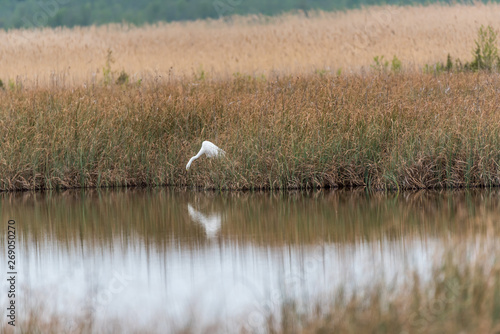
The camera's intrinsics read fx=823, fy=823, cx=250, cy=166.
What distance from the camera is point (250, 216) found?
810cm

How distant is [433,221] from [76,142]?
5.09 metres

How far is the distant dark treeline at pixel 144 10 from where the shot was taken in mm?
28250

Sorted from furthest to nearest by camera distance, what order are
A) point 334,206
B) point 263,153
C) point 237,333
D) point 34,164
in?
1. point 34,164
2. point 263,153
3. point 334,206
4. point 237,333

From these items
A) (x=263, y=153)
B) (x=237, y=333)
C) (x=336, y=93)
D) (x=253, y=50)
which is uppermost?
(x=253, y=50)

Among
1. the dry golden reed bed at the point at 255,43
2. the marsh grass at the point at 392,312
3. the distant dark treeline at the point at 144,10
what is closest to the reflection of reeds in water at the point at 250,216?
the marsh grass at the point at 392,312

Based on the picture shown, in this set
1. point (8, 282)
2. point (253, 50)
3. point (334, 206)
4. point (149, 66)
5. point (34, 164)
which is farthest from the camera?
point (253, 50)

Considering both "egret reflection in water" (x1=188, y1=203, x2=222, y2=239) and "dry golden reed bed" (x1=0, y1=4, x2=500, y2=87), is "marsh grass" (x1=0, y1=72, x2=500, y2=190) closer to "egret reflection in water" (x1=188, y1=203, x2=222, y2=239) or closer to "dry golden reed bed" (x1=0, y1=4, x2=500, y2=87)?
"egret reflection in water" (x1=188, y1=203, x2=222, y2=239)

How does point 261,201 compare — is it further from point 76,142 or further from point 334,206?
point 76,142

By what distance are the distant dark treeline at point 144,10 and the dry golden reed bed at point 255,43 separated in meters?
1.01

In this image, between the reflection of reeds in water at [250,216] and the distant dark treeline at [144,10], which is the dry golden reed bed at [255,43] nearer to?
the distant dark treeline at [144,10]

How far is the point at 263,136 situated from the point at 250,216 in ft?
5.69

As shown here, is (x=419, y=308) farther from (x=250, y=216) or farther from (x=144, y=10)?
(x=144, y=10)

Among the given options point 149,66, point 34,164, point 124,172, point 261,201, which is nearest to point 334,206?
point 261,201

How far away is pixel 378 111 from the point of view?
9.73 metres
